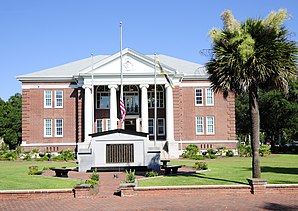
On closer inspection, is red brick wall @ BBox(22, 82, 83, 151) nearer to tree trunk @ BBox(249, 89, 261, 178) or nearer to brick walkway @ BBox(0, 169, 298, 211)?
tree trunk @ BBox(249, 89, 261, 178)

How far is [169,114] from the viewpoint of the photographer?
4181 cm

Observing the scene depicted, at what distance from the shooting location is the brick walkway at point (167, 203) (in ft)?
37.8

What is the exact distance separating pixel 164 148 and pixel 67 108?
41.0ft

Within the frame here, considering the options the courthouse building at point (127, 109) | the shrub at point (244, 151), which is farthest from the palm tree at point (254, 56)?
the courthouse building at point (127, 109)

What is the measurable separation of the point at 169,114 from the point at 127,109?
5.82 metres

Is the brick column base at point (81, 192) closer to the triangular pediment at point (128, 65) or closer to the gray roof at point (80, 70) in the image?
the triangular pediment at point (128, 65)

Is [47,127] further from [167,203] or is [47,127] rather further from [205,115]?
[167,203]

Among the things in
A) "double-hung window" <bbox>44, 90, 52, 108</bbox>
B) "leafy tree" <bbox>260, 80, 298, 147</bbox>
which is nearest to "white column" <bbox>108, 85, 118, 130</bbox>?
"double-hung window" <bbox>44, 90, 52, 108</bbox>

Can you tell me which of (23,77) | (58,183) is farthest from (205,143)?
(58,183)

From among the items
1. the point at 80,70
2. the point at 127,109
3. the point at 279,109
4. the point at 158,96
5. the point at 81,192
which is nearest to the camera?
the point at 81,192

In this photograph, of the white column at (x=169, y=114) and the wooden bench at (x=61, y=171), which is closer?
the wooden bench at (x=61, y=171)

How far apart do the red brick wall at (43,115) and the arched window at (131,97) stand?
228 inches

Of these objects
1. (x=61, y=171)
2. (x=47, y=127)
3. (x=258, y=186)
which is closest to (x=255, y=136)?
(x=258, y=186)

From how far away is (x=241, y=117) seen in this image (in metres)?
68.3
